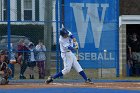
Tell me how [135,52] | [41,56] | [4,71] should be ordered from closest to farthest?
[4,71] < [41,56] < [135,52]

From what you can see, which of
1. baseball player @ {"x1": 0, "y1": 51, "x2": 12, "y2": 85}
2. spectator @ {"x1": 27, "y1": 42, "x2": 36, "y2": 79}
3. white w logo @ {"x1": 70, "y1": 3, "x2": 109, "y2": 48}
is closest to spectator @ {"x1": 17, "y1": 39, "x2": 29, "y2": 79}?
spectator @ {"x1": 27, "y1": 42, "x2": 36, "y2": 79}

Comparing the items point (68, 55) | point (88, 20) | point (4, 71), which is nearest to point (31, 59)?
point (88, 20)

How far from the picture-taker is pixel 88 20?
20.0 meters

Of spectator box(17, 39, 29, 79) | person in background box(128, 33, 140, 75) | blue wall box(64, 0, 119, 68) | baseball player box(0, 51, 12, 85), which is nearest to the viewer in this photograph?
baseball player box(0, 51, 12, 85)

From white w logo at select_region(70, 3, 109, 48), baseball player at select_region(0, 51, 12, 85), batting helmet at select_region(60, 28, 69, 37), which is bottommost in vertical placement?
baseball player at select_region(0, 51, 12, 85)

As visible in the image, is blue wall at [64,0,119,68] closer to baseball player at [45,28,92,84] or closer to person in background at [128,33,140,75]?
person in background at [128,33,140,75]

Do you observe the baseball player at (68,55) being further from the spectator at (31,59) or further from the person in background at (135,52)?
the person in background at (135,52)

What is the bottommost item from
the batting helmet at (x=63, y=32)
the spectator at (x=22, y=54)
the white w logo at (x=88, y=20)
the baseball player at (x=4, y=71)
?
the baseball player at (x=4, y=71)

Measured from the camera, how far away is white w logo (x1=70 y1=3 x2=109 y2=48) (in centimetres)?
1995

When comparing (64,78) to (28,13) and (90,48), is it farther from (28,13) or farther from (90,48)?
(28,13)

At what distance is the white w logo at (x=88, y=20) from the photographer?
20.0 meters

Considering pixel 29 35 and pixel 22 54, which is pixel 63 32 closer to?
pixel 22 54

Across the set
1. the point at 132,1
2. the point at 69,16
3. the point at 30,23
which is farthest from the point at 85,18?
the point at 132,1

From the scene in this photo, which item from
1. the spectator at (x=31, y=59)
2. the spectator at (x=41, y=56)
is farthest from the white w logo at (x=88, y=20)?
the spectator at (x=31, y=59)
